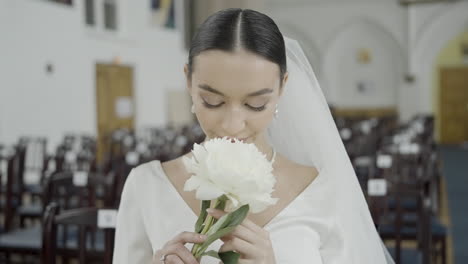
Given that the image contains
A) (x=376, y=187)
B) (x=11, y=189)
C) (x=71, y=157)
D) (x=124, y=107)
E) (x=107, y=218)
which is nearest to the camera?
(x=107, y=218)

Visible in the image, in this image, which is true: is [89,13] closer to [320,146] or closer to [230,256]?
[320,146]

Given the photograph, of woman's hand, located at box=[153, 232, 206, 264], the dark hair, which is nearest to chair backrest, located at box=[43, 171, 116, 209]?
the dark hair

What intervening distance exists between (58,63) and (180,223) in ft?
38.5

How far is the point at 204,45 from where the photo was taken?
62.9 inches

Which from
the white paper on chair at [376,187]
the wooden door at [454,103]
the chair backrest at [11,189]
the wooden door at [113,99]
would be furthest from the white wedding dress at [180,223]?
the wooden door at [454,103]

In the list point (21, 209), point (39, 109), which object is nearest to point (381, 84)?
point (39, 109)

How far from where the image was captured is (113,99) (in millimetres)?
15117

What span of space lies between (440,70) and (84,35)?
13819 mm

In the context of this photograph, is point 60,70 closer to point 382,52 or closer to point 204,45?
point 204,45

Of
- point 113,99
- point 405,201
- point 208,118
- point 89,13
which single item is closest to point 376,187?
point 208,118

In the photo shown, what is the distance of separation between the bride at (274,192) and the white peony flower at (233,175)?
0.10 meters

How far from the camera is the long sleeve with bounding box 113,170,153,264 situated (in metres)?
1.74

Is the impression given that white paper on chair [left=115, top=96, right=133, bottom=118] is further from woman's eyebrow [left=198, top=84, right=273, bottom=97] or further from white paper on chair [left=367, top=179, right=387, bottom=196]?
woman's eyebrow [left=198, top=84, right=273, bottom=97]

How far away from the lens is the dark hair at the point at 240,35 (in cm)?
158
